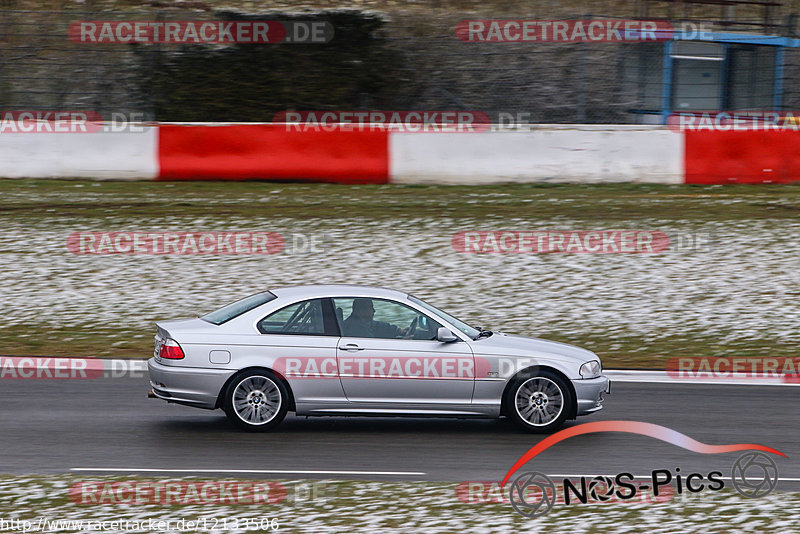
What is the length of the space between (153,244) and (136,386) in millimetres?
5206

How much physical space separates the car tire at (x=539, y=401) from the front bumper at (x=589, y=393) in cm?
8

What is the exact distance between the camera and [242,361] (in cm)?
884

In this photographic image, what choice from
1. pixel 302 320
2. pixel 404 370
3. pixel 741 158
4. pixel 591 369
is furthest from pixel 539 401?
pixel 741 158

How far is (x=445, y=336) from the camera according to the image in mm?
8875

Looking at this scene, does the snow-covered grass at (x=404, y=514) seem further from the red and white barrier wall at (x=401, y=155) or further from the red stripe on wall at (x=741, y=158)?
the red stripe on wall at (x=741, y=158)

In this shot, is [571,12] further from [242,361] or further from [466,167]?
[242,361]

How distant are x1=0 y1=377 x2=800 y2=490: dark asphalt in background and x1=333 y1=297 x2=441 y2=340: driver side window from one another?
894 millimetres

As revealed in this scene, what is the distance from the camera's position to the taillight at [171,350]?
883 centimetres

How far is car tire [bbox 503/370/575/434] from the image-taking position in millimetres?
8906

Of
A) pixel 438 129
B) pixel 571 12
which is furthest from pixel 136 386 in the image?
pixel 571 12

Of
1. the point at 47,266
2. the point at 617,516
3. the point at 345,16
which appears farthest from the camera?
the point at 345,16

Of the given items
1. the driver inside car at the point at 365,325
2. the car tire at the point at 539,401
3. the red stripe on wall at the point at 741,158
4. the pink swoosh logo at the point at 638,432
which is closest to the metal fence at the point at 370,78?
the red stripe on wall at the point at 741,158

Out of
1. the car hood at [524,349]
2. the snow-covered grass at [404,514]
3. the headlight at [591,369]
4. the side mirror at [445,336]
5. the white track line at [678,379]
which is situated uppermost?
the side mirror at [445,336]

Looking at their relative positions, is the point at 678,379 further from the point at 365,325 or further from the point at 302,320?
the point at 302,320
